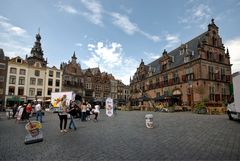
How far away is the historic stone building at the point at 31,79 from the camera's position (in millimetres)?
44062

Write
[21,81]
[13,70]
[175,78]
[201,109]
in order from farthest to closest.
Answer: [21,81], [13,70], [175,78], [201,109]

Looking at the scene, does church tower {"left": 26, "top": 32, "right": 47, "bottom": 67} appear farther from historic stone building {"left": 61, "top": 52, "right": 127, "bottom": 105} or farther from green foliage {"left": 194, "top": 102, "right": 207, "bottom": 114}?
green foliage {"left": 194, "top": 102, "right": 207, "bottom": 114}

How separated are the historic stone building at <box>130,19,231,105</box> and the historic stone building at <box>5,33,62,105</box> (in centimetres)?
3092

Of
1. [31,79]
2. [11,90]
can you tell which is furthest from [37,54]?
[11,90]

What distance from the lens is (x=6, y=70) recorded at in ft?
143

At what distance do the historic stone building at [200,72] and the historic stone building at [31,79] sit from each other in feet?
101

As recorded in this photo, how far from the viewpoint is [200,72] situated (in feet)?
106

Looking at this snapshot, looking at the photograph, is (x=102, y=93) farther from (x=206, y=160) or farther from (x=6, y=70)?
(x=206, y=160)

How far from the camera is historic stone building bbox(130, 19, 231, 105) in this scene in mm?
32812

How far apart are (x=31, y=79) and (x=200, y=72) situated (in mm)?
42830

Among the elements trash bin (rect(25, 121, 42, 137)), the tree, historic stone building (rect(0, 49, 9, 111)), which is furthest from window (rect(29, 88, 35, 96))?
trash bin (rect(25, 121, 42, 137))

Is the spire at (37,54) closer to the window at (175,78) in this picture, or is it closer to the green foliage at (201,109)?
the window at (175,78)

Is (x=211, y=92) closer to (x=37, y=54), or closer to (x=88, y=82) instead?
(x=88, y=82)

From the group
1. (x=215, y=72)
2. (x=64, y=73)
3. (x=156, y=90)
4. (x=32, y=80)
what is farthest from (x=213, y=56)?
(x=32, y=80)
